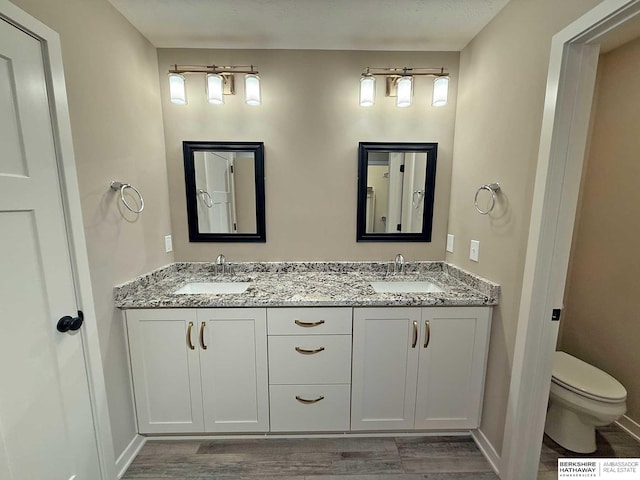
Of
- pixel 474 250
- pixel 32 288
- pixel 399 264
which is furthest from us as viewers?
pixel 399 264

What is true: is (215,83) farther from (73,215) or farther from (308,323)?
(308,323)

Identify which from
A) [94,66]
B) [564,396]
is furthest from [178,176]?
[564,396]

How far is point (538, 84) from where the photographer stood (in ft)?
3.84

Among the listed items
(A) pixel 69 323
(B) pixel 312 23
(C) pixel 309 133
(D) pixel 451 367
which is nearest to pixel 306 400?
(D) pixel 451 367

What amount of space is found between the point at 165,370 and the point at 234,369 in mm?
408

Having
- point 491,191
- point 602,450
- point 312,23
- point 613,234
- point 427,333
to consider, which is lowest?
point 602,450

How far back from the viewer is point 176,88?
1674mm

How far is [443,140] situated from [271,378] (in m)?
2.02

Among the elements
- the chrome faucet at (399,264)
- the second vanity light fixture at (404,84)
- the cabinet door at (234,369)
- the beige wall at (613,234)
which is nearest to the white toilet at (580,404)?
the beige wall at (613,234)

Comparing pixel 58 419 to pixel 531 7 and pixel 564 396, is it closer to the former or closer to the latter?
pixel 564 396

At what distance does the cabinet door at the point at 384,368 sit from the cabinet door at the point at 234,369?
1.85 ft

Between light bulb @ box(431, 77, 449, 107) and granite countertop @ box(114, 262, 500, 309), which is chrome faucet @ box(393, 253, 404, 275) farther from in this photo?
light bulb @ box(431, 77, 449, 107)

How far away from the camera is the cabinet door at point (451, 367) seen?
4.90ft

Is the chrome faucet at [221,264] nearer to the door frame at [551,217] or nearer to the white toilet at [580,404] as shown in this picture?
the door frame at [551,217]
